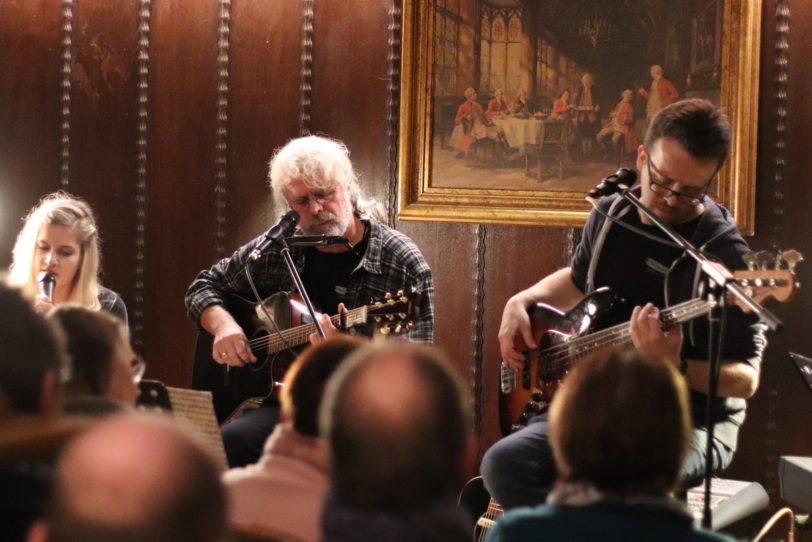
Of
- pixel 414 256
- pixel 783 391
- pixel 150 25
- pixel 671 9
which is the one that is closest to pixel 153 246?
pixel 150 25

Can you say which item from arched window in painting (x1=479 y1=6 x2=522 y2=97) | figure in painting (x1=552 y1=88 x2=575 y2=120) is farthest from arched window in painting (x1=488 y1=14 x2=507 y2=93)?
figure in painting (x1=552 y1=88 x2=575 y2=120)

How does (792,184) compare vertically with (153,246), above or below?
above

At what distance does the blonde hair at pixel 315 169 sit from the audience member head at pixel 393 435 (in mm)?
3159

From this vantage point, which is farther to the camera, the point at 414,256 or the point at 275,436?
the point at 414,256

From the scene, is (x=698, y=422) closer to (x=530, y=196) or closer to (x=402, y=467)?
(x=530, y=196)

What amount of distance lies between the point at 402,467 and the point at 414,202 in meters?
3.92

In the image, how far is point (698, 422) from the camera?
381 centimetres

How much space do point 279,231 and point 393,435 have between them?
283 centimetres

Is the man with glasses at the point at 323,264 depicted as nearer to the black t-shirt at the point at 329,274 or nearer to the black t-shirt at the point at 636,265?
the black t-shirt at the point at 329,274

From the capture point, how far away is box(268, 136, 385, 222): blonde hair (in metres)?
4.79

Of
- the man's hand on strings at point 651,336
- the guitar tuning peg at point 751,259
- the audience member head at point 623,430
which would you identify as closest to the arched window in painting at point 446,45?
the man's hand on strings at point 651,336

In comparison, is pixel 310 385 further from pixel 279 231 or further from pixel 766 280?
pixel 279 231

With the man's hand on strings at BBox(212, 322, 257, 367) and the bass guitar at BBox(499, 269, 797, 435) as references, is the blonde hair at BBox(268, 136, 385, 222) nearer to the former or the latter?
the man's hand on strings at BBox(212, 322, 257, 367)

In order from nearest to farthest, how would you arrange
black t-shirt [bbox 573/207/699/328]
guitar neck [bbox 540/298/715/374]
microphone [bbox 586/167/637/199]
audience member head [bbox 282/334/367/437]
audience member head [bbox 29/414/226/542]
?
1. audience member head [bbox 29/414/226/542]
2. audience member head [bbox 282/334/367/437]
3. guitar neck [bbox 540/298/715/374]
4. microphone [bbox 586/167/637/199]
5. black t-shirt [bbox 573/207/699/328]
